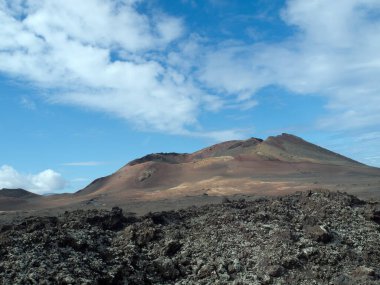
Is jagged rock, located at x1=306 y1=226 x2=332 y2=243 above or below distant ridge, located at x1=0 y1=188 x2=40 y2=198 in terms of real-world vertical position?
below

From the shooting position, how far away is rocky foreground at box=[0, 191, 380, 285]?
845 centimetres

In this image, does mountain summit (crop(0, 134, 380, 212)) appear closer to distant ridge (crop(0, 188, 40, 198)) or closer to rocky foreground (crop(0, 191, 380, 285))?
distant ridge (crop(0, 188, 40, 198))

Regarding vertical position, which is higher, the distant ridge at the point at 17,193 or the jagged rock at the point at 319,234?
the distant ridge at the point at 17,193

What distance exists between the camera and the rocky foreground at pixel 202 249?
8453 millimetres

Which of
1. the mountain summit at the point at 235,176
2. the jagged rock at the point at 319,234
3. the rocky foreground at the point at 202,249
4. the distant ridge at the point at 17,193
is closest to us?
the rocky foreground at the point at 202,249

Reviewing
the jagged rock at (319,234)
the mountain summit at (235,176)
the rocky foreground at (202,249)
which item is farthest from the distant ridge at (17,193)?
the jagged rock at (319,234)

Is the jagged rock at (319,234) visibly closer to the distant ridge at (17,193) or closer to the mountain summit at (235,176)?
the mountain summit at (235,176)

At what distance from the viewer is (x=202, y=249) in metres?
9.86

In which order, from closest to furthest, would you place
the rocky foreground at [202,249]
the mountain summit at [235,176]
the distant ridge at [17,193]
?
the rocky foreground at [202,249] → the mountain summit at [235,176] → the distant ridge at [17,193]

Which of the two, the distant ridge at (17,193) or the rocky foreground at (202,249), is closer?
the rocky foreground at (202,249)

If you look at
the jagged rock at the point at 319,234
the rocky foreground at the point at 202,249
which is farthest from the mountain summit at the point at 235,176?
the jagged rock at the point at 319,234

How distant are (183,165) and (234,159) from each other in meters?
5.60

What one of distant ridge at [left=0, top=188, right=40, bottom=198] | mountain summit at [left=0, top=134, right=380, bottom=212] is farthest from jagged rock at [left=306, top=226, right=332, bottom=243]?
distant ridge at [left=0, top=188, right=40, bottom=198]

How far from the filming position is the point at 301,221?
11352 mm
